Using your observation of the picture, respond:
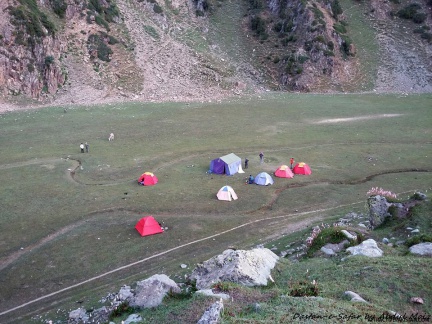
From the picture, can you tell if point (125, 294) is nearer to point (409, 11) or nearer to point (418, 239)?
point (418, 239)

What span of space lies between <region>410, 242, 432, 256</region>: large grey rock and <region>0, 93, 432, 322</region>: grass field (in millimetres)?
9598

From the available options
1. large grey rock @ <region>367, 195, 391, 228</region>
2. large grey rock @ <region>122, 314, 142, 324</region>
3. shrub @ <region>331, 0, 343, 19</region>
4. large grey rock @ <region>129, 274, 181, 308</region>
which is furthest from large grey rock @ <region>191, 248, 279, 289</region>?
shrub @ <region>331, 0, 343, 19</region>

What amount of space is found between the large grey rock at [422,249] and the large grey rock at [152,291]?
1039cm

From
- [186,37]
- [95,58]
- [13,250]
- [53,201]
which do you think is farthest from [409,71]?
[13,250]

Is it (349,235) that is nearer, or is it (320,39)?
(349,235)

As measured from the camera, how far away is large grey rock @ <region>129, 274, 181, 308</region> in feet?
53.8

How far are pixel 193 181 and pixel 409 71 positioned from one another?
6894cm

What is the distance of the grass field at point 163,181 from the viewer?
23141 millimetres

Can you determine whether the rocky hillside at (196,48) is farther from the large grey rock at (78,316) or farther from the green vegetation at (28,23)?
the large grey rock at (78,316)

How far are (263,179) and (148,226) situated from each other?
1278cm

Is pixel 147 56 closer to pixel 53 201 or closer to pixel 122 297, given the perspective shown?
pixel 53 201

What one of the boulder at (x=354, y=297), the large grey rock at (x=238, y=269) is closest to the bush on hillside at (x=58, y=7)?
the large grey rock at (x=238, y=269)

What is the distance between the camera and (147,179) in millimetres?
35000

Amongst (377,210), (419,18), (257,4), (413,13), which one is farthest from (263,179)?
(413,13)
